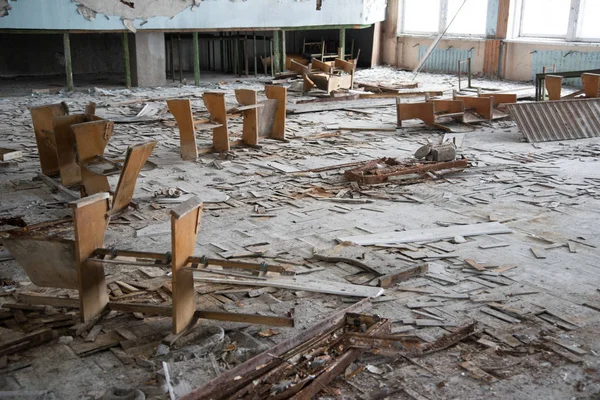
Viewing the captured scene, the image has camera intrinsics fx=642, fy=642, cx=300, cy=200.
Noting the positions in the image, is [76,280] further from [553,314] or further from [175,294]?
[553,314]

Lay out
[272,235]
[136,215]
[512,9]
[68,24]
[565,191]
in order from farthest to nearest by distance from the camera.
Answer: [512,9]
[68,24]
[565,191]
[136,215]
[272,235]

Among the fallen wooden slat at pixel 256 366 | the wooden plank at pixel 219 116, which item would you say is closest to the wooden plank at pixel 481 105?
the wooden plank at pixel 219 116

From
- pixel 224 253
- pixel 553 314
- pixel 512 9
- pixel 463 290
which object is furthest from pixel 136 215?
pixel 512 9

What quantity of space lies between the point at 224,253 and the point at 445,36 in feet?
70.5

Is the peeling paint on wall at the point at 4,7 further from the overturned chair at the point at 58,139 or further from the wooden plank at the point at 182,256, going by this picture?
the wooden plank at the point at 182,256

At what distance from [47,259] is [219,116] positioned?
6823mm

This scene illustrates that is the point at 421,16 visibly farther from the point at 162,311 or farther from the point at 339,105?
the point at 162,311

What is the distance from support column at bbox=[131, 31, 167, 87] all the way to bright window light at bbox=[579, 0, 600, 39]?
13652 mm

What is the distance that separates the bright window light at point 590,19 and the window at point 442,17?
13.6 feet

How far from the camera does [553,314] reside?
18.0ft

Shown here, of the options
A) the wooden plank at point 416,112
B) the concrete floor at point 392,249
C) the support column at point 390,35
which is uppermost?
the support column at point 390,35

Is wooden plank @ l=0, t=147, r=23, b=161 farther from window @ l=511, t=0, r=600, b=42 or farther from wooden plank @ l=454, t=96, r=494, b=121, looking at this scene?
window @ l=511, t=0, r=600, b=42

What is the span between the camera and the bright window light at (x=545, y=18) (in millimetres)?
21672

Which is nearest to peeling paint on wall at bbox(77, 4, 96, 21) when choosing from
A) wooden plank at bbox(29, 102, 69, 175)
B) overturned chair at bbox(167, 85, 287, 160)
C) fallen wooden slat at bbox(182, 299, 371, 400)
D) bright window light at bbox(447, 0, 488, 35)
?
overturned chair at bbox(167, 85, 287, 160)
